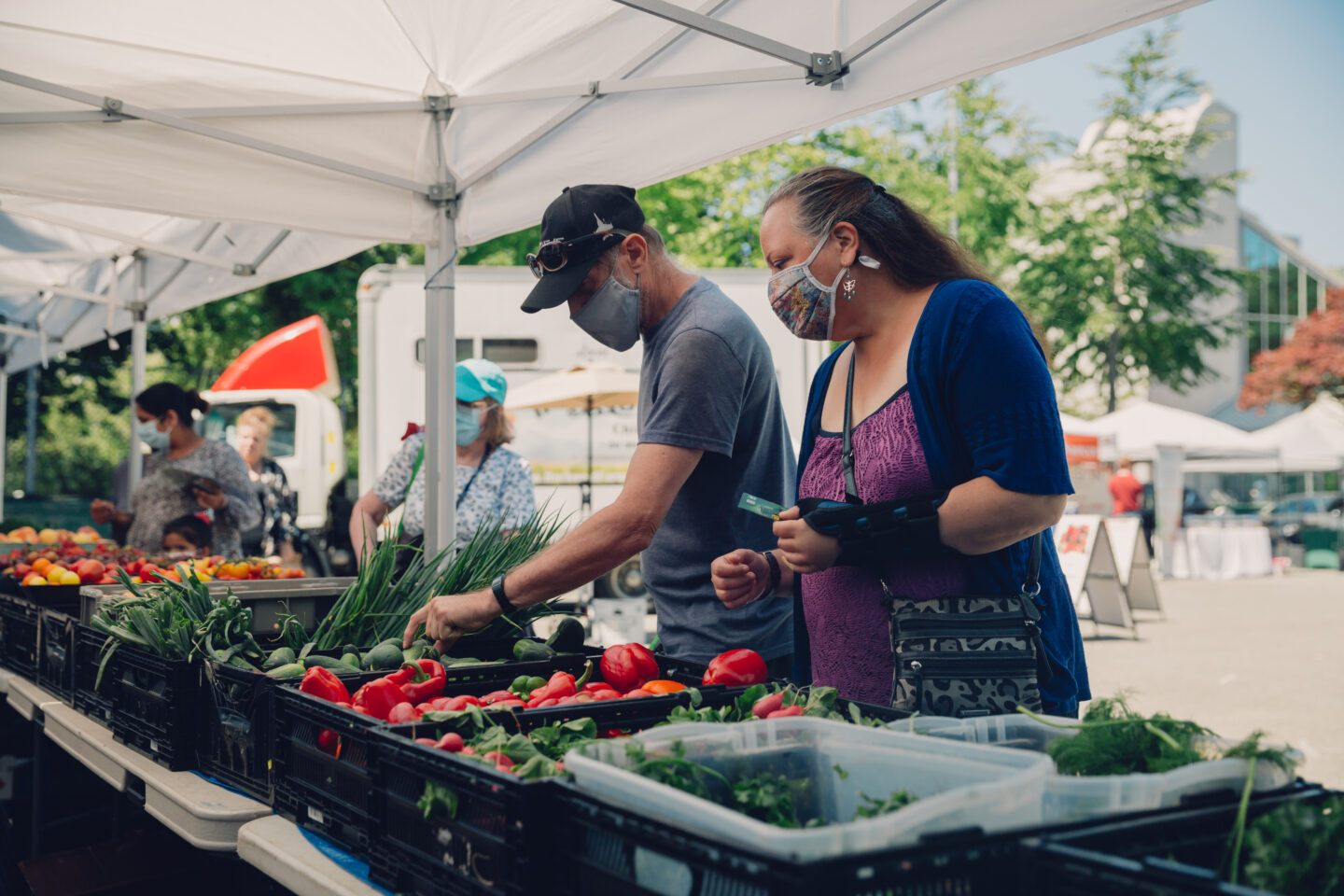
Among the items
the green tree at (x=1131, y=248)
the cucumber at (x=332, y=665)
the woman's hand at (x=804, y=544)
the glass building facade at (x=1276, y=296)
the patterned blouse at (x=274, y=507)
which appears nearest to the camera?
the woman's hand at (x=804, y=544)

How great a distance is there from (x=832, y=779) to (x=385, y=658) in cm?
142

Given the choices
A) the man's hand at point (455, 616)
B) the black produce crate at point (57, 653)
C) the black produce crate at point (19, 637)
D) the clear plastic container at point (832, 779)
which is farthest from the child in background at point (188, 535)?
the clear plastic container at point (832, 779)

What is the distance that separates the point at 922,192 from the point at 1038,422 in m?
19.2

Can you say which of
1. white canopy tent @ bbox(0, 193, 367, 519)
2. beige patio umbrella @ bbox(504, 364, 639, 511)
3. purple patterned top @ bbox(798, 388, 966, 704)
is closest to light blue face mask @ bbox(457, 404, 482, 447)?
white canopy tent @ bbox(0, 193, 367, 519)

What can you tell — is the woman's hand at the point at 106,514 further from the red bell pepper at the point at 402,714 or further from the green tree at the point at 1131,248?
the green tree at the point at 1131,248

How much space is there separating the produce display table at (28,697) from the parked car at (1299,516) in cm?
2467

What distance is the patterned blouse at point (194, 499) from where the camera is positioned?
5.62 m

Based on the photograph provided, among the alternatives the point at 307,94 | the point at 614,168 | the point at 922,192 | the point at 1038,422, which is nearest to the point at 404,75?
the point at 307,94

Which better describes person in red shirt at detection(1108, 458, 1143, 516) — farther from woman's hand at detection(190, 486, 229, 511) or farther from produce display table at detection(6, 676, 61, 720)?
produce display table at detection(6, 676, 61, 720)

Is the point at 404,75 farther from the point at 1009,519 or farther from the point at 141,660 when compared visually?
the point at 1009,519

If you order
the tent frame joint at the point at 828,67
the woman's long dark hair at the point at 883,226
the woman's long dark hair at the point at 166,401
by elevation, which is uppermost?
the tent frame joint at the point at 828,67

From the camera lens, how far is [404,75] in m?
4.07

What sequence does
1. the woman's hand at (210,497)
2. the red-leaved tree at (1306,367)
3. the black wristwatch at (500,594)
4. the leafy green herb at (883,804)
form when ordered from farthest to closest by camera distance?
the red-leaved tree at (1306,367) → the woman's hand at (210,497) → the black wristwatch at (500,594) → the leafy green herb at (883,804)

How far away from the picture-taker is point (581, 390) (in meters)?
8.88
